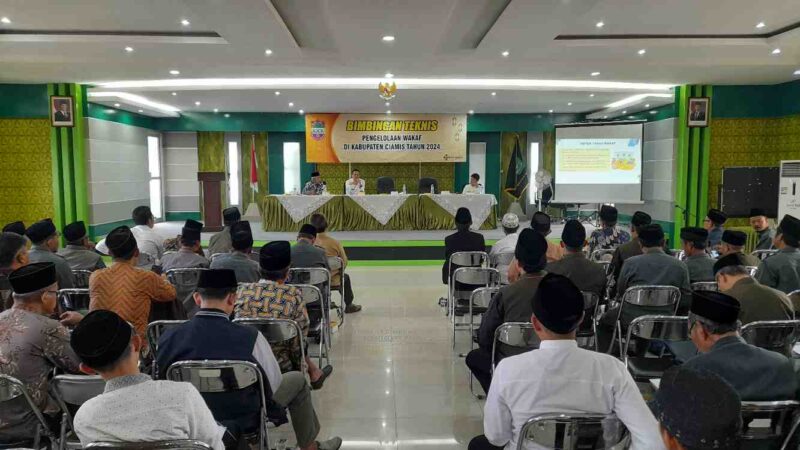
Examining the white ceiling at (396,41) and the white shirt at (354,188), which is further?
the white shirt at (354,188)

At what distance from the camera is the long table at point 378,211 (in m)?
11.5

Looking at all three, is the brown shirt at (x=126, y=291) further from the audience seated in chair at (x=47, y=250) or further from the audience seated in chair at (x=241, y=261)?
the audience seated in chair at (x=47, y=250)

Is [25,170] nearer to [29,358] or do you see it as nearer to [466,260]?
[466,260]

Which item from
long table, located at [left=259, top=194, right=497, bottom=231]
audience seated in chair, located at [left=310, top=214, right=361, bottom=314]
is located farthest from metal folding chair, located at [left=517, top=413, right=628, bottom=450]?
long table, located at [left=259, top=194, right=497, bottom=231]

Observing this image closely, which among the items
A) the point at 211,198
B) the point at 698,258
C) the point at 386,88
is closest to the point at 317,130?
the point at 211,198

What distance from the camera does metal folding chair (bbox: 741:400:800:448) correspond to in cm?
Result: 183

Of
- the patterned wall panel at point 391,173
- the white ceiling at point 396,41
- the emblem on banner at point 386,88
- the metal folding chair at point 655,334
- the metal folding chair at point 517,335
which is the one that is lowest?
the metal folding chair at point 655,334

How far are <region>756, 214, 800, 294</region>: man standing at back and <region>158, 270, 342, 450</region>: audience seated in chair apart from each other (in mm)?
3579

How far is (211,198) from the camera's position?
13227mm

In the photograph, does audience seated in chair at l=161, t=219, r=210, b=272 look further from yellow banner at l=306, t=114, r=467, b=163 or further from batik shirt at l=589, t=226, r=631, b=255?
yellow banner at l=306, t=114, r=467, b=163

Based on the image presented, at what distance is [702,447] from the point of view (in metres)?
1.02

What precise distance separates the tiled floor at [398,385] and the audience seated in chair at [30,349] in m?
1.31

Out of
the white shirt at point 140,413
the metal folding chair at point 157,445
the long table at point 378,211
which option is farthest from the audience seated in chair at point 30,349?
the long table at point 378,211

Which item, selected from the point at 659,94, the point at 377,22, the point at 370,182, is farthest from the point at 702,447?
the point at 370,182
